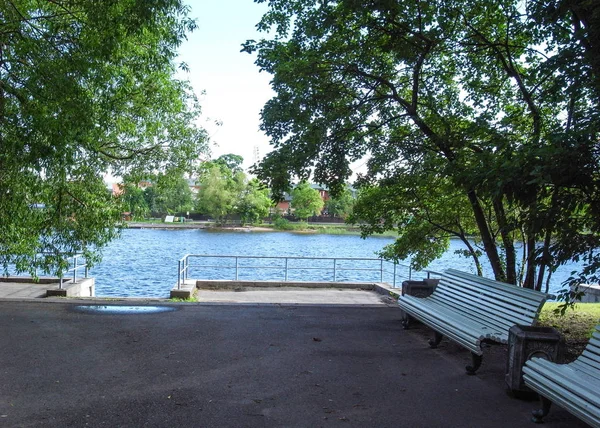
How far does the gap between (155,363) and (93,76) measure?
4557 mm

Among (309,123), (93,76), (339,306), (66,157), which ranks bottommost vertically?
(339,306)

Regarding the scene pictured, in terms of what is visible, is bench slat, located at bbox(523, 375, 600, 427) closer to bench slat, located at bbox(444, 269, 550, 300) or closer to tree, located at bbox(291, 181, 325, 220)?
bench slat, located at bbox(444, 269, 550, 300)

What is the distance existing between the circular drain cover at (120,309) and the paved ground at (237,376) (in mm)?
313

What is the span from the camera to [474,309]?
6.51m

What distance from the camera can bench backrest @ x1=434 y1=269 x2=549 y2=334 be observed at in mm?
5391

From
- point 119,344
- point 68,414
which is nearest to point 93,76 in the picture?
point 119,344

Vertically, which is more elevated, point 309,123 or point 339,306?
point 309,123

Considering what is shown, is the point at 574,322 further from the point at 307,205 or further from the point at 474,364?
the point at 307,205

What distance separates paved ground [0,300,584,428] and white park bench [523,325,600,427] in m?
0.41

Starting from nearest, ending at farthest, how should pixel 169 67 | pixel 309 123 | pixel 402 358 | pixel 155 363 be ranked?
pixel 155 363 → pixel 402 358 → pixel 309 123 → pixel 169 67

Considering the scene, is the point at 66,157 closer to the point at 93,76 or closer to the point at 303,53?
the point at 93,76

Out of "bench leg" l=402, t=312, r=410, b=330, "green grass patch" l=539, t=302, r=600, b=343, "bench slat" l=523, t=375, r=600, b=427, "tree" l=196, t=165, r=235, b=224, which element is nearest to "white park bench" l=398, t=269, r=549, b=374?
"bench leg" l=402, t=312, r=410, b=330

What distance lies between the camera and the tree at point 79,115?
7609 mm

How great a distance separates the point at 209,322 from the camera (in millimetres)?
8156
